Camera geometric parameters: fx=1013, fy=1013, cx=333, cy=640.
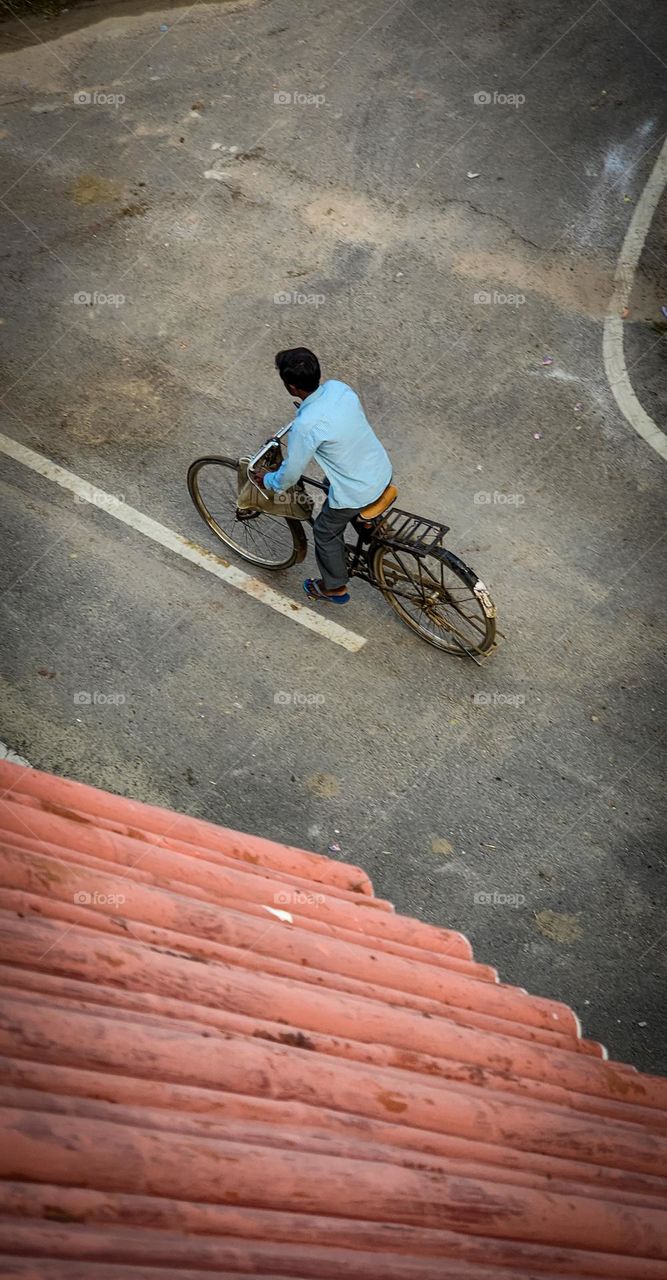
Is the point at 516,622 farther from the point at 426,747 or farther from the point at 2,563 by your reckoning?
the point at 2,563

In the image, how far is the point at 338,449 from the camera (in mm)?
5945

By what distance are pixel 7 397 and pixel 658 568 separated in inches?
209

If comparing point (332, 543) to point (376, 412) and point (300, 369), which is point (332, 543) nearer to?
point (300, 369)

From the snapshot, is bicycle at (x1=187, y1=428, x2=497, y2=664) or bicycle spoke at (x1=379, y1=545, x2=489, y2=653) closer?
bicycle at (x1=187, y1=428, x2=497, y2=664)

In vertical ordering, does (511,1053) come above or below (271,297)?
above

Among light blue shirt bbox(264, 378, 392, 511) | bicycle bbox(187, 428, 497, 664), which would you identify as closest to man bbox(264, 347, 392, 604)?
light blue shirt bbox(264, 378, 392, 511)

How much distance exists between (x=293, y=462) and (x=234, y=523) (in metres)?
1.63

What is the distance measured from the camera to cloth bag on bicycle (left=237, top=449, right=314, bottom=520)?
6.70 m

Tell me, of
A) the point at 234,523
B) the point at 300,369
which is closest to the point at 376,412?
the point at 234,523

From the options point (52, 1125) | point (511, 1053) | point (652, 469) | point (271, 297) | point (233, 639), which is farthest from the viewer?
point (271, 297)

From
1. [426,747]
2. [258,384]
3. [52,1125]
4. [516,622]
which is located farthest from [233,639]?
[52,1125]

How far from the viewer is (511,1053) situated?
3377mm

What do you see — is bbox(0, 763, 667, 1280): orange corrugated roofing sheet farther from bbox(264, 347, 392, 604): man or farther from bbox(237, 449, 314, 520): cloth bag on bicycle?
bbox(237, 449, 314, 520): cloth bag on bicycle

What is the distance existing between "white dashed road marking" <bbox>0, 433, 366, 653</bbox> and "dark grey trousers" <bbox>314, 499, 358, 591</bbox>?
32cm
